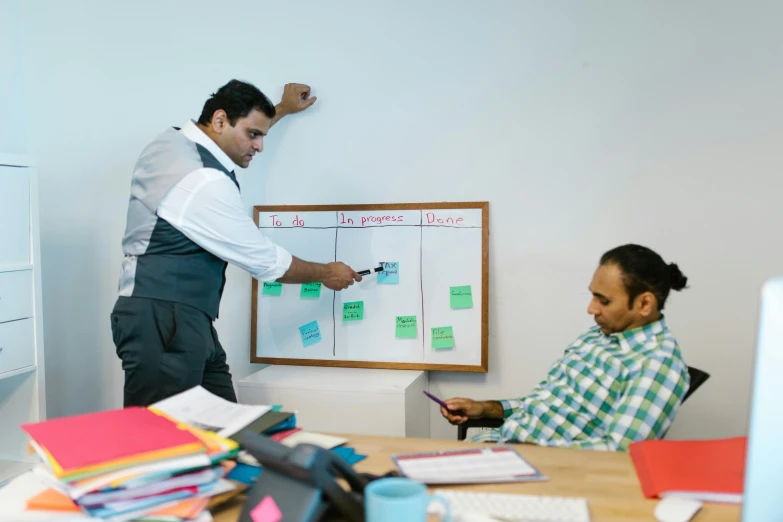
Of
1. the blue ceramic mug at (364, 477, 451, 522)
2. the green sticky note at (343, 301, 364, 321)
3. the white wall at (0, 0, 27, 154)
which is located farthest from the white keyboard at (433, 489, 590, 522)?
the white wall at (0, 0, 27, 154)

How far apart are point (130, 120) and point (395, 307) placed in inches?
57.9

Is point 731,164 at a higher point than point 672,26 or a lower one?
lower

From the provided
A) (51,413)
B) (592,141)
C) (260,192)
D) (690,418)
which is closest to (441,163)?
(592,141)

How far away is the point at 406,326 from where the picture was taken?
2.88 m

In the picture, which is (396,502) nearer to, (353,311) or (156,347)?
(156,347)

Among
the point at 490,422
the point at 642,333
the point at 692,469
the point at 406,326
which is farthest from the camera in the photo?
the point at 406,326

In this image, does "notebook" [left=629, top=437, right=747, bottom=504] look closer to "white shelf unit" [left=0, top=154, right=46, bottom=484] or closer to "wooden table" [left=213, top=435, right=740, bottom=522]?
"wooden table" [left=213, top=435, right=740, bottom=522]

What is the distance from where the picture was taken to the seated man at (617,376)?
1685 millimetres

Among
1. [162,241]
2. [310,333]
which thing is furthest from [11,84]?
[310,333]

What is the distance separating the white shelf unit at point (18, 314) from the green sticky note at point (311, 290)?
3.49ft

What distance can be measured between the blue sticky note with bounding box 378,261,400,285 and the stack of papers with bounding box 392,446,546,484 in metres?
1.43

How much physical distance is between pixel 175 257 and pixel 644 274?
4.77 ft

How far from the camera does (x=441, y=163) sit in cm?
286

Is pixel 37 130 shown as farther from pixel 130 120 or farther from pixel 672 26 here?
pixel 672 26
